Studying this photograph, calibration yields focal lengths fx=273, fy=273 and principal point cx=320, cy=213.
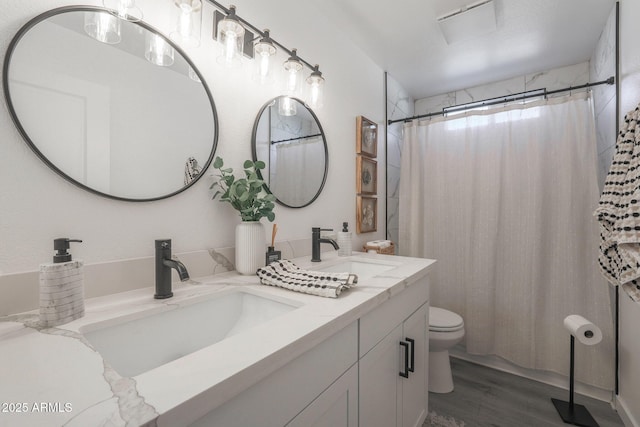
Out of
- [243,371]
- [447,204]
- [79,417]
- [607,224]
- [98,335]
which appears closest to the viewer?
[79,417]

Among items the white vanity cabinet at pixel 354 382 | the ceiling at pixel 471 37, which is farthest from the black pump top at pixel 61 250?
the ceiling at pixel 471 37

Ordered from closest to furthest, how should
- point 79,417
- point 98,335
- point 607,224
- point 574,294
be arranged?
point 79,417 < point 98,335 < point 607,224 < point 574,294

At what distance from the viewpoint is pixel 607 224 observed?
1.19 meters

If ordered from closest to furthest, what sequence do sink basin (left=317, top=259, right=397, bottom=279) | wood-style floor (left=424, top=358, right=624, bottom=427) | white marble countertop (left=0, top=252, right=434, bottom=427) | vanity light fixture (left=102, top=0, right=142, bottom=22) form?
white marble countertop (left=0, top=252, right=434, bottom=427) → vanity light fixture (left=102, top=0, right=142, bottom=22) → sink basin (left=317, top=259, right=397, bottom=279) → wood-style floor (left=424, top=358, right=624, bottom=427)

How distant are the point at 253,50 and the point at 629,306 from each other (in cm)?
233

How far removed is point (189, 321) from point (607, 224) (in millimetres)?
1714

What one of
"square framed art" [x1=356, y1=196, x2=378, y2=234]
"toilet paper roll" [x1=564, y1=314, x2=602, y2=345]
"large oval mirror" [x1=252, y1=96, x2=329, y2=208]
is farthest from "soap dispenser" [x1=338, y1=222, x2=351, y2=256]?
"toilet paper roll" [x1=564, y1=314, x2=602, y2=345]

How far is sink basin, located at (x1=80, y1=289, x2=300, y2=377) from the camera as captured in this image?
65cm

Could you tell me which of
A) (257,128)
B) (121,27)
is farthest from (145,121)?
(257,128)

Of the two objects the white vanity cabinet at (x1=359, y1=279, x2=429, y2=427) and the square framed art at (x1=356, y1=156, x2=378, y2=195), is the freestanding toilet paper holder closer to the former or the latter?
the white vanity cabinet at (x1=359, y1=279, x2=429, y2=427)

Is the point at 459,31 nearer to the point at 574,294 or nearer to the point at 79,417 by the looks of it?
the point at 574,294

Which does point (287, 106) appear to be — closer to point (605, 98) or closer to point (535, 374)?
point (605, 98)

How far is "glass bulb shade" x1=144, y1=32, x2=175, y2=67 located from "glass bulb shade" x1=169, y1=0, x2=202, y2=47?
5 centimetres

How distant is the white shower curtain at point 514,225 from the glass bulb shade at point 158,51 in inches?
75.3
